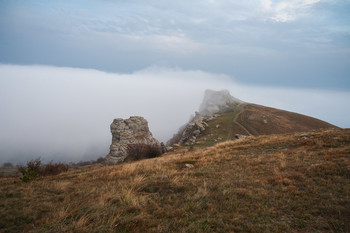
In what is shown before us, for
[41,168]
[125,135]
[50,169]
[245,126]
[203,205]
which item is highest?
[203,205]

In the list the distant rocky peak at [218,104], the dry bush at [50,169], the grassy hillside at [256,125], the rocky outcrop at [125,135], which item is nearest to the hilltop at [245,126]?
the grassy hillside at [256,125]

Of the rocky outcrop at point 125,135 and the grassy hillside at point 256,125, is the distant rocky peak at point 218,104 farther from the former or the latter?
the rocky outcrop at point 125,135

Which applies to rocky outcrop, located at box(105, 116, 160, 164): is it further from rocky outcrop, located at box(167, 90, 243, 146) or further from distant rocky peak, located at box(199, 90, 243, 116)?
distant rocky peak, located at box(199, 90, 243, 116)

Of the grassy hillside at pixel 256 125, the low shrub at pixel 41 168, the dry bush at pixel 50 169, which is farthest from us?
the grassy hillside at pixel 256 125

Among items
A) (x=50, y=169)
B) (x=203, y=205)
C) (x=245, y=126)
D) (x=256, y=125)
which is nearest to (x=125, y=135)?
(x=50, y=169)

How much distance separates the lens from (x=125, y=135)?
132 ft

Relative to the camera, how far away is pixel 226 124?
57625mm

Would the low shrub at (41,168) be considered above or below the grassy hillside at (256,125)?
below

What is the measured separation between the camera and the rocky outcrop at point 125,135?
36.8 metres

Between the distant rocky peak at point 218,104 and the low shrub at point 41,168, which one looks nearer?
the low shrub at point 41,168

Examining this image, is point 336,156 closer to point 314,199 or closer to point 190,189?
point 314,199

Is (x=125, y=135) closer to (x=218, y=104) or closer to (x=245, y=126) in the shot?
Answer: (x=245, y=126)

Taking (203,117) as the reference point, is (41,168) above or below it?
below


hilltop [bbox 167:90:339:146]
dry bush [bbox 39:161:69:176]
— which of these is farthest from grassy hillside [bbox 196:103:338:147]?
dry bush [bbox 39:161:69:176]
